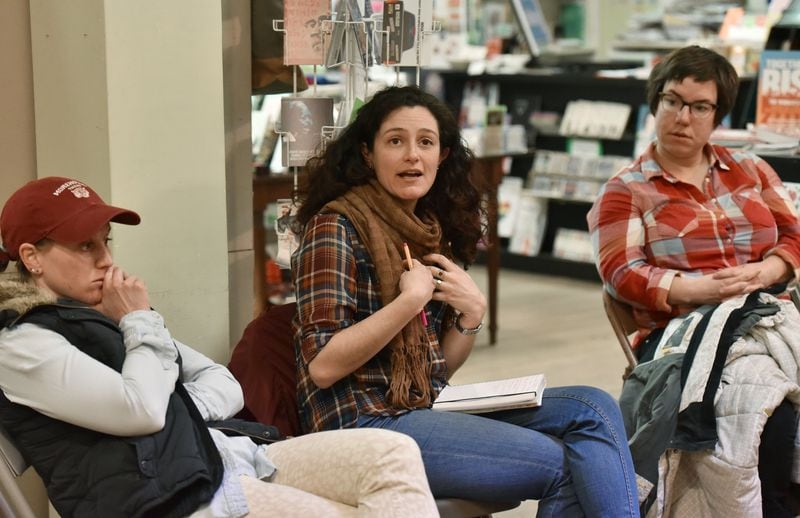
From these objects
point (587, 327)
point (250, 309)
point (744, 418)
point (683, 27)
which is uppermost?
point (683, 27)

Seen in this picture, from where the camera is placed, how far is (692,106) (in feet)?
11.0

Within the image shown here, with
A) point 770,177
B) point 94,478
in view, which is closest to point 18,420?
point 94,478

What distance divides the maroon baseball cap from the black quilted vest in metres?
0.16

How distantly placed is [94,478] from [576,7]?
873 centimetres

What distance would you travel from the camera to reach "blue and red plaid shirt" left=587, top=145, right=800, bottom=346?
3.27 meters

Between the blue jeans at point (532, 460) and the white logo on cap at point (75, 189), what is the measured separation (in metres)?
0.79

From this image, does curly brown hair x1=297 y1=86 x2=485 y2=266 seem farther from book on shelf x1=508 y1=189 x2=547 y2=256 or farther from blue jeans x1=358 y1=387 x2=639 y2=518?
book on shelf x1=508 y1=189 x2=547 y2=256

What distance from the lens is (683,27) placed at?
8.03 meters

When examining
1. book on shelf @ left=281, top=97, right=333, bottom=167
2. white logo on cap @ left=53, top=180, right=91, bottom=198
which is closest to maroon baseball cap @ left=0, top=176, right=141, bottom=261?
white logo on cap @ left=53, top=180, right=91, bottom=198

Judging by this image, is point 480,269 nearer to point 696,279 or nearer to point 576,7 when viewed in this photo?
point 576,7

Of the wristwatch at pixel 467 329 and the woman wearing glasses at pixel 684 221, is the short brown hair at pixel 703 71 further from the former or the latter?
the wristwatch at pixel 467 329

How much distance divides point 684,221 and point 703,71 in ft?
1.52

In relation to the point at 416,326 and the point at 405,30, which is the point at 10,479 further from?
the point at 405,30

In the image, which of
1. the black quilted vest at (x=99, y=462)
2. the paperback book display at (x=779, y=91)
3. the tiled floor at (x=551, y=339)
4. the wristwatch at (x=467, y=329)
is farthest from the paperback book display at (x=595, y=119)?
the black quilted vest at (x=99, y=462)
